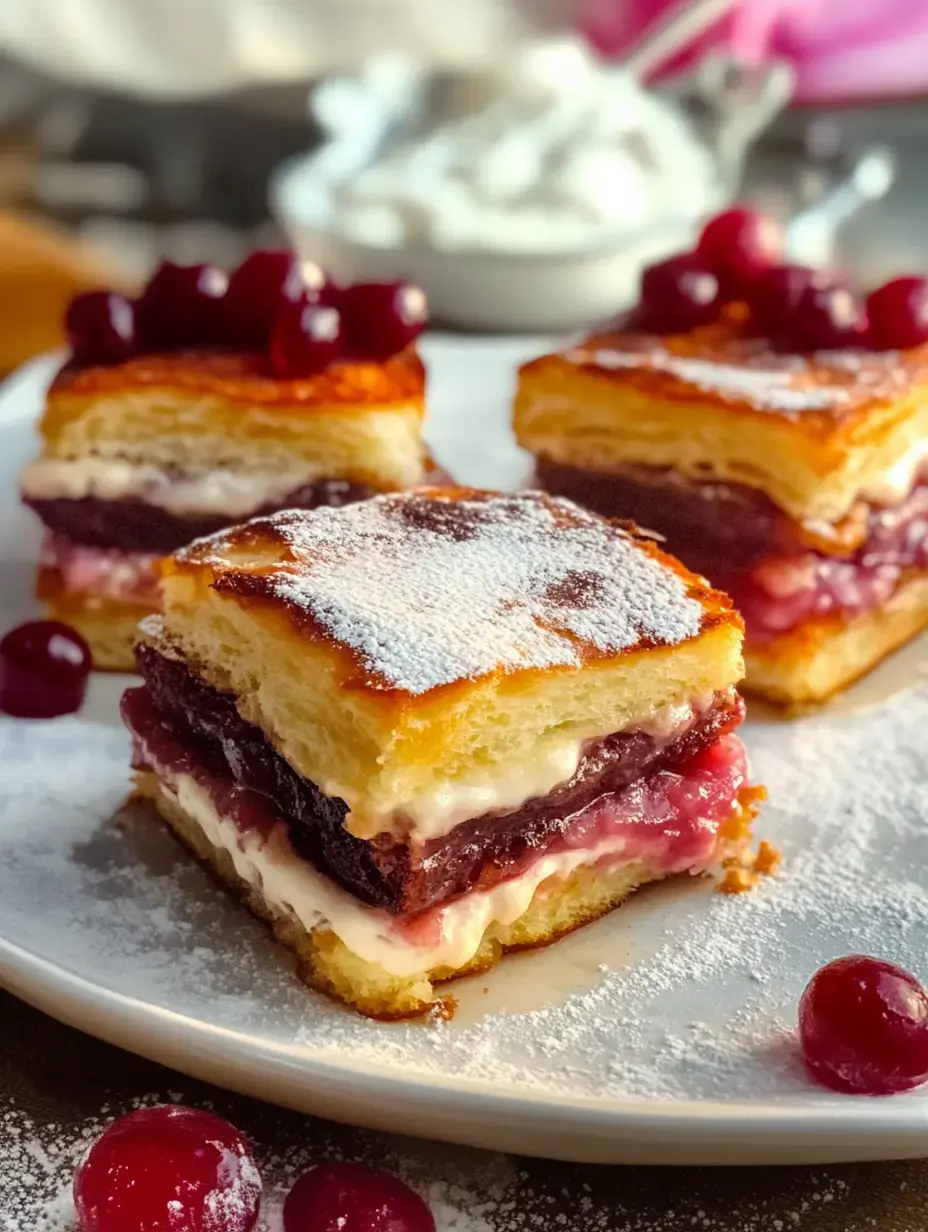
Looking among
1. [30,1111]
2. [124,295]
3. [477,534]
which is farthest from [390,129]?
[30,1111]

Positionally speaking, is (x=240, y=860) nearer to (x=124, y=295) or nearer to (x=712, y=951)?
(x=712, y=951)

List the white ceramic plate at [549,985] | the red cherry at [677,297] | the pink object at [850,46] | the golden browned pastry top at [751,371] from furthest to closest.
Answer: the pink object at [850,46]
the red cherry at [677,297]
the golden browned pastry top at [751,371]
the white ceramic plate at [549,985]

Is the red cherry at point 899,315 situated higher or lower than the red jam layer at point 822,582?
higher

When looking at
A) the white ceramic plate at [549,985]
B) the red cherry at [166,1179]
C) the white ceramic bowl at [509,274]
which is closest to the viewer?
the red cherry at [166,1179]

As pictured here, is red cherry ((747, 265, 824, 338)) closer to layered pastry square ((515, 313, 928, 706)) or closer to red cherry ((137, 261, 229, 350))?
layered pastry square ((515, 313, 928, 706))

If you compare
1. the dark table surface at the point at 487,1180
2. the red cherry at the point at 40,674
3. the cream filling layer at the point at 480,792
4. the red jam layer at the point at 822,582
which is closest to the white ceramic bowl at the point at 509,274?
the red jam layer at the point at 822,582

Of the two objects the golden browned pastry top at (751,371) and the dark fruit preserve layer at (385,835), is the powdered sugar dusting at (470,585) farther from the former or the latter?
the golden browned pastry top at (751,371)

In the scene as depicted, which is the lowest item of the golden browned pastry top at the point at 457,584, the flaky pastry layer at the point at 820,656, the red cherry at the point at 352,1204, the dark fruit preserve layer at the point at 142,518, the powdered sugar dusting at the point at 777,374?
the red cherry at the point at 352,1204
